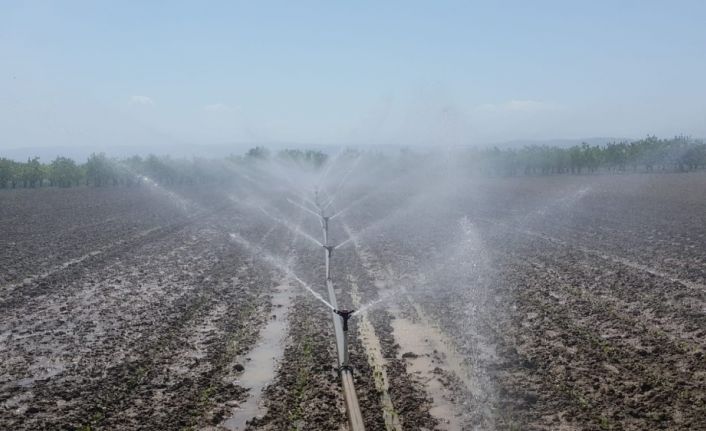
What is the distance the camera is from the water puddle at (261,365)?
791 cm

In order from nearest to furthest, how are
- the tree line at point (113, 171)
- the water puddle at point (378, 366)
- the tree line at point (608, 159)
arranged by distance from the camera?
the water puddle at point (378, 366) < the tree line at point (113, 171) < the tree line at point (608, 159)

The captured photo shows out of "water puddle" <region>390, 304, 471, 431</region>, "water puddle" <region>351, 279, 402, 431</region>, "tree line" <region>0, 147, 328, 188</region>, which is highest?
"tree line" <region>0, 147, 328, 188</region>

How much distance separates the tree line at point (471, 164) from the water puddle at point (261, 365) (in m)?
72.7

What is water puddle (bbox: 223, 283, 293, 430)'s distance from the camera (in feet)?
26.0

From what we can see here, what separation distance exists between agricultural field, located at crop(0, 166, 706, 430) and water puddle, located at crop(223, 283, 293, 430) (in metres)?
A: 0.05

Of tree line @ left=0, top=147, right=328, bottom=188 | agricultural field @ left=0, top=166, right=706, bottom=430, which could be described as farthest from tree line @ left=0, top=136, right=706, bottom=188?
agricultural field @ left=0, top=166, right=706, bottom=430

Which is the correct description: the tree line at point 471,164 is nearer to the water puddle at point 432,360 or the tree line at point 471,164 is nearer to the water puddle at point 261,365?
the water puddle at point 261,365

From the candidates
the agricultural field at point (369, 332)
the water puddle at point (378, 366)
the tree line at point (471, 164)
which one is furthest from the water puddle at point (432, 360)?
the tree line at point (471, 164)

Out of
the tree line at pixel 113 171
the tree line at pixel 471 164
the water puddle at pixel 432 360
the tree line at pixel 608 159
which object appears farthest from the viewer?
the tree line at pixel 608 159

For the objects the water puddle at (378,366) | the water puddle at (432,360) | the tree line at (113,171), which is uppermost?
the tree line at (113,171)

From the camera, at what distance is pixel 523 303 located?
13.1 m

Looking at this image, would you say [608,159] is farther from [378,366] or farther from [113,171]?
[378,366]

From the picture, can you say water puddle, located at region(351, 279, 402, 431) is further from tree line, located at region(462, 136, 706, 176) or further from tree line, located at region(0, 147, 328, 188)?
tree line, located at region(462, 136, 706, 176)

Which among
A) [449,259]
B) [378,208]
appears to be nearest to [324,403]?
[449,259]
